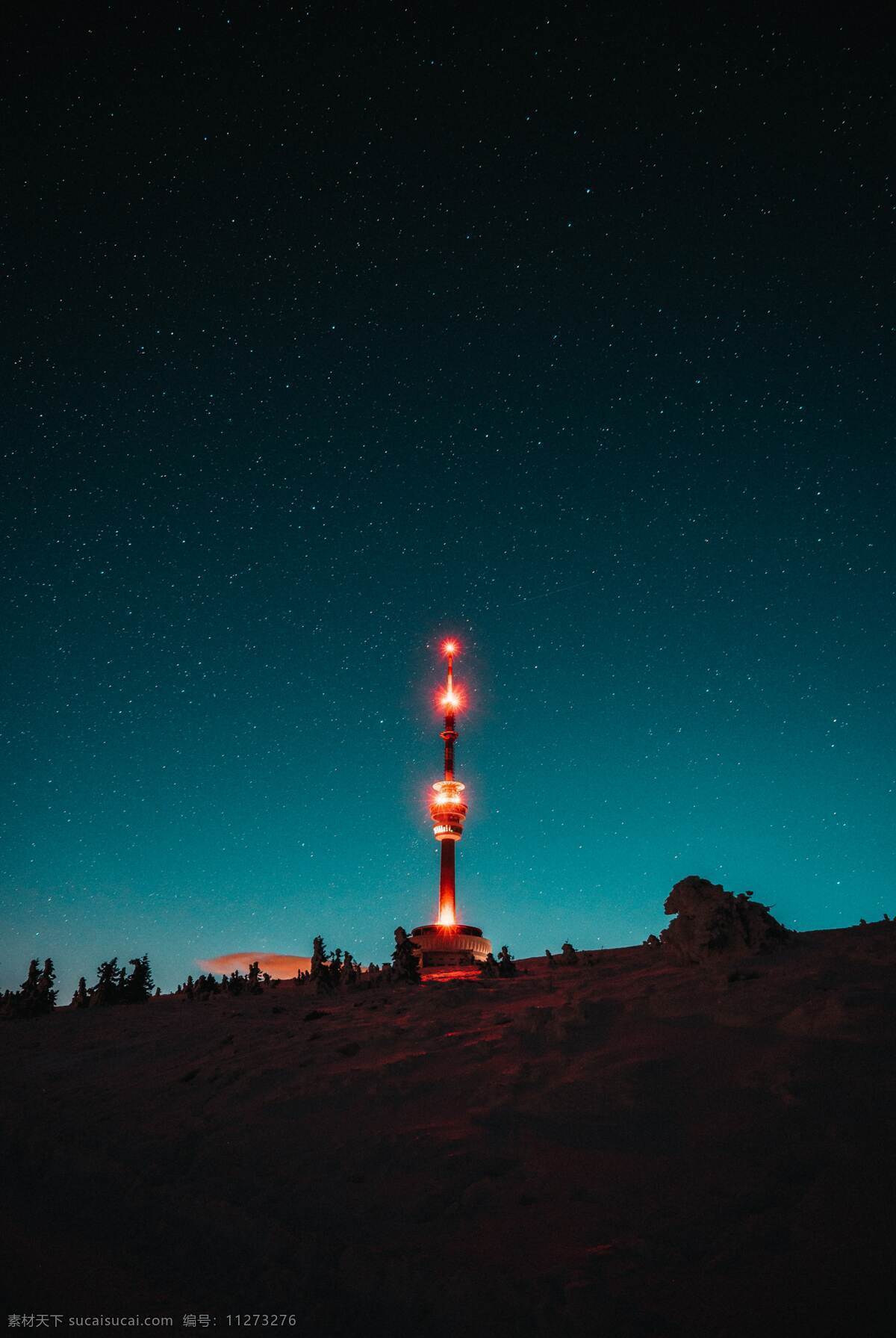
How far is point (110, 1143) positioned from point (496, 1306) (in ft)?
18.3

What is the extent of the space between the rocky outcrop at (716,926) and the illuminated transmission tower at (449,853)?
236ft

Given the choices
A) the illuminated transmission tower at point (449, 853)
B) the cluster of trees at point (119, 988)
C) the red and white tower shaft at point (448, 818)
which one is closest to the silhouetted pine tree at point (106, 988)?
the cluster of trees at point (119, 988)

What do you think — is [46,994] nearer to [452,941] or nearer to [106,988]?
[106,988]

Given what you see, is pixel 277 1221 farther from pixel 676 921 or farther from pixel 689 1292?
pixel 676 921

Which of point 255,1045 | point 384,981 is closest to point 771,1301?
point 255,1045

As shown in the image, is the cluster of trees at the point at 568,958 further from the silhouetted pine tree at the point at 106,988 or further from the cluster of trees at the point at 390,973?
the silhouetted pine tree at the point at 106,988

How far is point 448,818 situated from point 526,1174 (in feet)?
336

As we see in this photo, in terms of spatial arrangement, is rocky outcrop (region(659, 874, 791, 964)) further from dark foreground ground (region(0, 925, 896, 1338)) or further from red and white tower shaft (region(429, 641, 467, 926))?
red and white tower shaft (region(429, 641, 467, 926))

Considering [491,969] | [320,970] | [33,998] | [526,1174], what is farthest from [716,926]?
[33,998]

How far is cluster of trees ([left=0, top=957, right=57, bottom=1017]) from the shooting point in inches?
897

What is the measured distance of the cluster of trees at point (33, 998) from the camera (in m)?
22.8

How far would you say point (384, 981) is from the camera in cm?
1845

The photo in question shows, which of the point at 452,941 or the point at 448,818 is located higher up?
the point at 448,818

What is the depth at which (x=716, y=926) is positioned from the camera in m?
9.52
